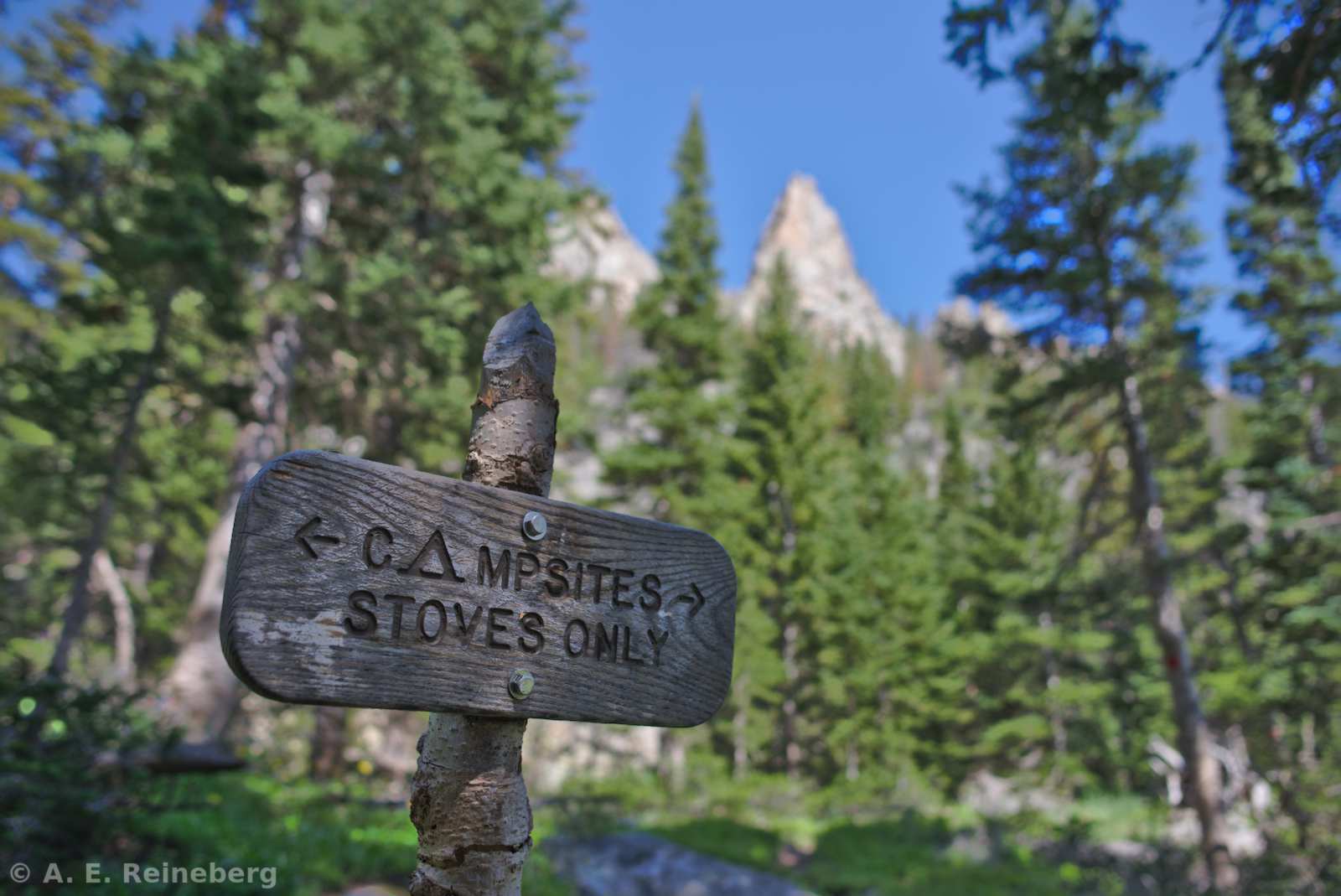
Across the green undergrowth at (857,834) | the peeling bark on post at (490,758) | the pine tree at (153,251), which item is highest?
the pine tree at (153,251)

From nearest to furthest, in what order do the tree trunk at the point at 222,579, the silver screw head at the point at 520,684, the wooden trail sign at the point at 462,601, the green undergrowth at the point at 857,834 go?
the wooden trail sign at the point at 462,601 < the silver screw head at the point at 520,684 < the tree trunk at the point at 222,579 < the green undergrowth at the point at 857,834

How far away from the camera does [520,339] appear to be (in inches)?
79.1

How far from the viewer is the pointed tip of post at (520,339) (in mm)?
1993

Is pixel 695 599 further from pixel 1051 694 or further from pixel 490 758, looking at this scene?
pixel 1051 694

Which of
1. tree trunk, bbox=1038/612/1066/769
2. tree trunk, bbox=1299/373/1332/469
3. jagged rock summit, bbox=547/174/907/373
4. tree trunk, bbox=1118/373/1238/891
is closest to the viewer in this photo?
tree trunk, bbox=1118/373/1238/891

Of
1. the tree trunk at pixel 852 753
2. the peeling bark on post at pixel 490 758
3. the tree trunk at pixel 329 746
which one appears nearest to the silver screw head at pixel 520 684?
the peeling bark on post at pixel 490 758

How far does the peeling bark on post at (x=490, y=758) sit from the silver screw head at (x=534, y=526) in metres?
0.15

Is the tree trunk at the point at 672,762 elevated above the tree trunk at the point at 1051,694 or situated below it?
below

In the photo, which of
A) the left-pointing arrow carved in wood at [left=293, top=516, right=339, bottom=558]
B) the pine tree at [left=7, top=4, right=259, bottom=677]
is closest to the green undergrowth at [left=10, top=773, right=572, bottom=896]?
the pine tree at [left=7, top=4, right=259, bottom=677]

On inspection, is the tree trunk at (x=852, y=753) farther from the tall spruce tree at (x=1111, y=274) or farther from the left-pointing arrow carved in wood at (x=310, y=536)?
the left-pointing arrow carved in wood at (x=310, y=536)

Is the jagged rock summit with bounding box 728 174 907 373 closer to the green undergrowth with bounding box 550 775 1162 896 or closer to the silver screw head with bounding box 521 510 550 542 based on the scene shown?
the green undergrowth with bounding box 550 775 1162 896

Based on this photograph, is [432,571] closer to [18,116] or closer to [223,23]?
[223,23]

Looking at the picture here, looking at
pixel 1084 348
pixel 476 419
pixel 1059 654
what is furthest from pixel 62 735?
pixel 1059 654

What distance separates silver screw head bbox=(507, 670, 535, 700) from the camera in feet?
5.60
